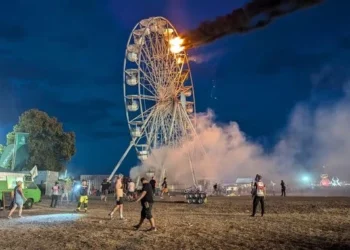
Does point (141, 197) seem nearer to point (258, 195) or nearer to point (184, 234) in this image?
point (184, 234)

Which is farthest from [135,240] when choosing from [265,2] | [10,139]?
[10,139]

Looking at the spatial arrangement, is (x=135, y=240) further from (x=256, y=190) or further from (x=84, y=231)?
(x=256, y=190)

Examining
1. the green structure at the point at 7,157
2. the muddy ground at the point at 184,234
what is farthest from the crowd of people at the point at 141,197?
the green structure at the point at 7,157

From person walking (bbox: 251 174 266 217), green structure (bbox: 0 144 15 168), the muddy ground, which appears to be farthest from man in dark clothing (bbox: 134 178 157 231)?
green structure (bbox: 0 144 15 168)

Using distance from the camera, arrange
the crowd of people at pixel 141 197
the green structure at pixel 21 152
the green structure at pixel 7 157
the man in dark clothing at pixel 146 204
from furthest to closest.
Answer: the green structure at pixel 21 152 < the green structure at pixel 7 157 < the crowd of people at pixel 141 197 < the man in dark clothing at pixel 146 204

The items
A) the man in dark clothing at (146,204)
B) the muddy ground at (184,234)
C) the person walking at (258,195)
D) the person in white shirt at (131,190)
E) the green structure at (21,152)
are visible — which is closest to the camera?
the muddy ground at (184,234)

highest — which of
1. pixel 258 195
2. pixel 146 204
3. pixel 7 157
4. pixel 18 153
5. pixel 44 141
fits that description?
pixel 44 141

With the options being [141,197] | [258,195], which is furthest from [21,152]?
[141,197]

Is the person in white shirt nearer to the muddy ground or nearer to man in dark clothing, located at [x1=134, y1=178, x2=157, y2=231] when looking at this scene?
the muddy ground

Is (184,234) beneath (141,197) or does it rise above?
beneath

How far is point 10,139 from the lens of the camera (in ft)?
199

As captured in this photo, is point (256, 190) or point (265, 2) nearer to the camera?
point (265, 2)

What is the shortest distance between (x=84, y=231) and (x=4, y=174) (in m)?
18.2

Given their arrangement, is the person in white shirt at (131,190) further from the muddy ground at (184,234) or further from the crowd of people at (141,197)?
the muddy ground at (184,234)
